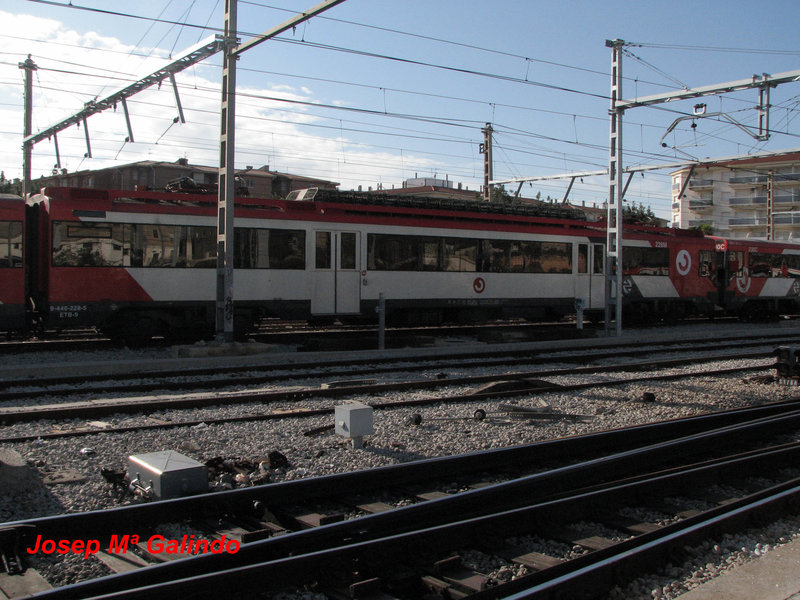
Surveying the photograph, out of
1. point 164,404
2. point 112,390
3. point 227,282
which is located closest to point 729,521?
point 164,404

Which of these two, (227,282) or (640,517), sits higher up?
→ (227,282)

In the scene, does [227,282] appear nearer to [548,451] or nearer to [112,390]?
[112,390]

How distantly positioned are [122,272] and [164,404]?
6.73 m

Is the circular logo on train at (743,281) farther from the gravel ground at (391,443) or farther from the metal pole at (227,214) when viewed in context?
the metal pole at (227,214)

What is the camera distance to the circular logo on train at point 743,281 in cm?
2595

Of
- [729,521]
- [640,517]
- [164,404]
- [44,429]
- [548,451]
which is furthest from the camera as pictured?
[164,404]

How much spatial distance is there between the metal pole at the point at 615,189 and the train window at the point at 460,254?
368 centimetres

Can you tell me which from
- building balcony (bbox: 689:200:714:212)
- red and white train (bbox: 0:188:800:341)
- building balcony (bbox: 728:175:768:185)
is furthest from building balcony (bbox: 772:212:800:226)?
red and white train (bbox: 0:188:800:341)

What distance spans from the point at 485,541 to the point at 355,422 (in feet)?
8.25

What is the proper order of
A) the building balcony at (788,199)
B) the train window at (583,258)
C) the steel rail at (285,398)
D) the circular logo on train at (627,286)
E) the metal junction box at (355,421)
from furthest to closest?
the building balcony at (788,199) < the circular logo on train at (627,286) < the train window at (583,258) < the steel rail at (285,398) < the metal junction box at (355,421)

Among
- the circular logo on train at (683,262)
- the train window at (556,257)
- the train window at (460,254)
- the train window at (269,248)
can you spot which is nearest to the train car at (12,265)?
the train window at (269,248)

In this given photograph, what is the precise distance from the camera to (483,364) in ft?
43.7

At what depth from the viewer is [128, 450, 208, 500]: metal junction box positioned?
17.0ft

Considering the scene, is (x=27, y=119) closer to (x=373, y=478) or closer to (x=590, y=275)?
(x=590, y=275)
